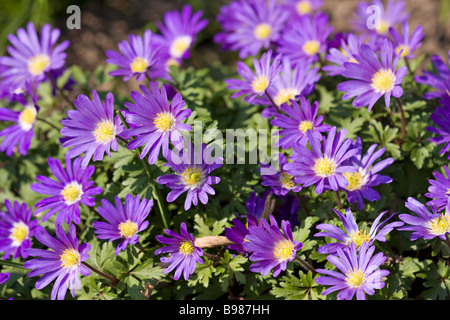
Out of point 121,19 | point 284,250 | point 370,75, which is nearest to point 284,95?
point 370,75

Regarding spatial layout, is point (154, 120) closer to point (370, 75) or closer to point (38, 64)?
point (370, 75)

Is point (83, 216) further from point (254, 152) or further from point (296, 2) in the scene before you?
point (296, 2)

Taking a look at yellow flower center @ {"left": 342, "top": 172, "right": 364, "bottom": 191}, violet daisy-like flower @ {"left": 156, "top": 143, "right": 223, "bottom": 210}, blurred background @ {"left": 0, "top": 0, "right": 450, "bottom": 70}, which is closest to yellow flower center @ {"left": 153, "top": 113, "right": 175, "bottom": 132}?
violet daisy-like flower @ {"left": 156, "top": 143, "right": 223, "bottom": 210}

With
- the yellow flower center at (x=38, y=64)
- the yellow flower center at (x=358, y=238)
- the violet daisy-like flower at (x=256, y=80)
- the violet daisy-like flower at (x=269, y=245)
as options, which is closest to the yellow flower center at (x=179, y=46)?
the yellow flower center at (x=38, y=64)

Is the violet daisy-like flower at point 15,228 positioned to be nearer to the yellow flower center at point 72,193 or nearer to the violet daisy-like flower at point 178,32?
the yellow flower center at point 72,193

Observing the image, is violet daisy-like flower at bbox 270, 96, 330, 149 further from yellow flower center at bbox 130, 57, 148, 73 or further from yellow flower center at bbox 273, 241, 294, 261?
yellow flower center at bbox 130, 57, 148, 73
